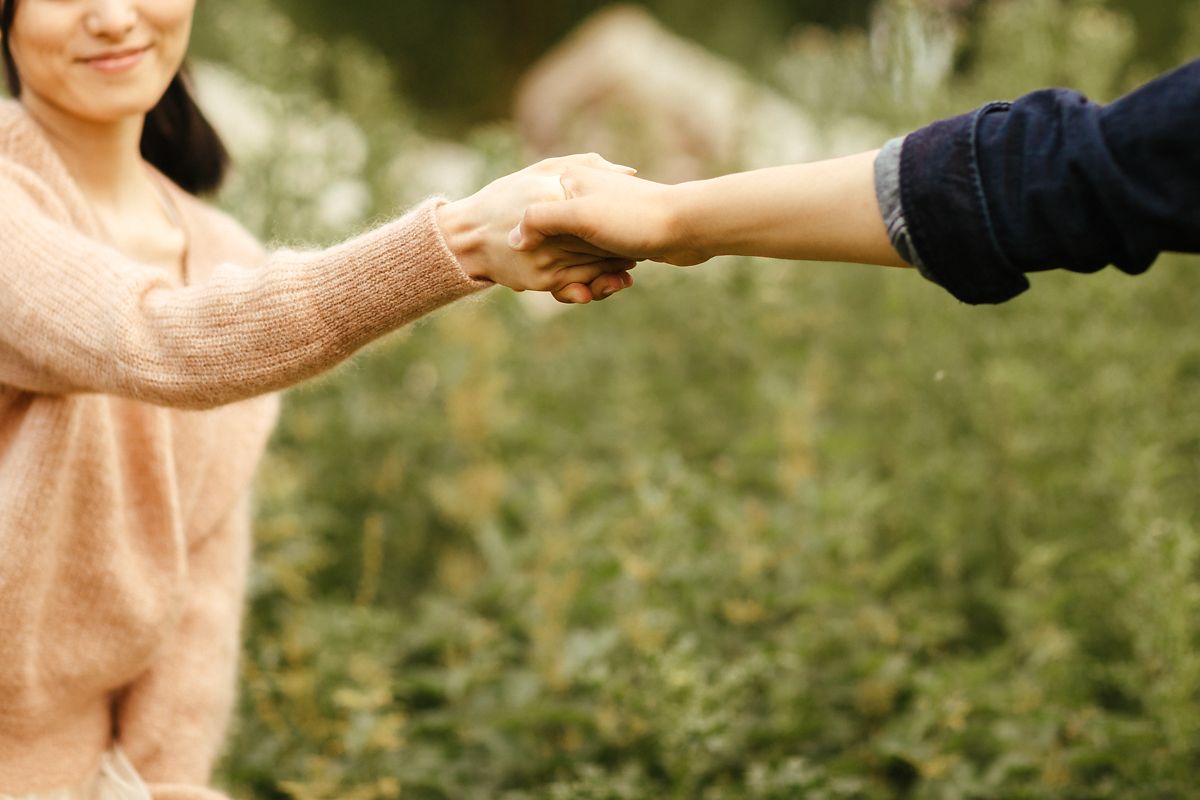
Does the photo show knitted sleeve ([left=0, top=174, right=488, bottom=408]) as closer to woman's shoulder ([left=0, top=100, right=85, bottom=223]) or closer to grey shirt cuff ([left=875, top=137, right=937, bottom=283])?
woman's shoulder ([left=0, top=100, right=85, bottom=223])

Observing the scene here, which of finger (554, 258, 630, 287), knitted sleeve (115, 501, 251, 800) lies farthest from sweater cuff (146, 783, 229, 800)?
finger (554, 258, 630, 287)

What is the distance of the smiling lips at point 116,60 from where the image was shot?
5.09 ft

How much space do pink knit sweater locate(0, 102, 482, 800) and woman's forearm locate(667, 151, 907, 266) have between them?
0.25 meters

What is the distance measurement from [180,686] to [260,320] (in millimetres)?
601

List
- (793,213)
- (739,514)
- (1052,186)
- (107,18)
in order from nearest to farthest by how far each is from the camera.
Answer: (1052,186)
(793,213)
(107,18)
(739,514)

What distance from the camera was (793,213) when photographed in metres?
1.32

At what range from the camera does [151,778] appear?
5.47ft

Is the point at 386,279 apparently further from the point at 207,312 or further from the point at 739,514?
the point at 739,514

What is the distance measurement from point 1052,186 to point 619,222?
47cm

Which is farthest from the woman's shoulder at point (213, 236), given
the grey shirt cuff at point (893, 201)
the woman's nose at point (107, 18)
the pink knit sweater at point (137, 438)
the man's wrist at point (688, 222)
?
the grey shirt cuff at point (893, 201)

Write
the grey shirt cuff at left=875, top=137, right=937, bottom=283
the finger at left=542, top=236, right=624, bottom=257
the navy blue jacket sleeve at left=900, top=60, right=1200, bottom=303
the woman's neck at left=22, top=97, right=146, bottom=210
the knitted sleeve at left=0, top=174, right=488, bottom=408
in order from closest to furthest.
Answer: the navy blue jacket sleeve at left=900, top=60, right=1200, bottom=303 → the grey shirt cuff at left=875, top=137, right=937, bottom=283 → the knitted sleeve at left=0, top=174, right=488, bottom=408 → the finger at left=542, top=236, right=624, bottom=257 → the woman's neck at left=22, top=97, right=146, bottom=210

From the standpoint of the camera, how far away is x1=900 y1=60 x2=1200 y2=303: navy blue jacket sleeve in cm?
112

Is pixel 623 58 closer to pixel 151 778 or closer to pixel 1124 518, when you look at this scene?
pixel 1124 518

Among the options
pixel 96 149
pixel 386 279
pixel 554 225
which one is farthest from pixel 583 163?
pixel 96 149
